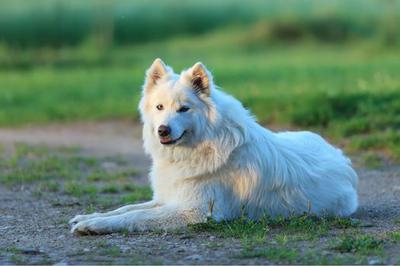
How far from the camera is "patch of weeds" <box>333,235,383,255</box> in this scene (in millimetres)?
6254

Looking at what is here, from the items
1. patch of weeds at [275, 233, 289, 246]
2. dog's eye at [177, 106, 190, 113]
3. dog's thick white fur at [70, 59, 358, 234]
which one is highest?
dog's eye at [177, 106, 190, 113]

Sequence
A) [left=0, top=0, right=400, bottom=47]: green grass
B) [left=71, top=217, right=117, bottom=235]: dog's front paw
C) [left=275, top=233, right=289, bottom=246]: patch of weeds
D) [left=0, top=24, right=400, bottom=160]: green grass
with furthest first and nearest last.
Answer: [left=0, top=0, right=400, bottom=47]: green grass → [left=0, top=24, right=400, bottom=160]: green grass → [left=71, top=217, right=117, bottom=235]: dog's front paw → [left=275, top=233, right=289, bottom=246]: patch of weeds

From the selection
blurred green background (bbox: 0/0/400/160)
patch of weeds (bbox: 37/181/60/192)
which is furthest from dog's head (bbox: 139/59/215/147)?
blurred green background (bbox: 0/0/400/160)

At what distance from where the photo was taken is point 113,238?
274 inches

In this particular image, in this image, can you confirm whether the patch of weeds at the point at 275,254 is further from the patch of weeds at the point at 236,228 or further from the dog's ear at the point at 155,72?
the dog's ear at the point at 155,72

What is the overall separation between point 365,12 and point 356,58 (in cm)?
967

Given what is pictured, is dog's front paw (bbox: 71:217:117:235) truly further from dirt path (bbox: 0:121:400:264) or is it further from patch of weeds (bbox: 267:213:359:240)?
patch of weeds (bbox: 267:213:359:240)

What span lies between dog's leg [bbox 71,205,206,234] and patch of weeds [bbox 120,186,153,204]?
213 centimetres

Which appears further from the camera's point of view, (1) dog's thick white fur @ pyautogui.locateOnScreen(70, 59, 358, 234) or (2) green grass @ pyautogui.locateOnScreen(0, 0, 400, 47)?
(2) green grass @ pyautogui.locateOnScreen(0, 0, 400, 47)

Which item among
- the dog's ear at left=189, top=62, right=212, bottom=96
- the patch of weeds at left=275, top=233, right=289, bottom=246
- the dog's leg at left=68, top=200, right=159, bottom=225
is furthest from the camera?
the dog's leg at left=68, top=200, right=159, bottom=225

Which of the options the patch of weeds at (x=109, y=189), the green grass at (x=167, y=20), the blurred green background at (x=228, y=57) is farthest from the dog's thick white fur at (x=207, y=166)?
the green grass at (x=167, y=20)

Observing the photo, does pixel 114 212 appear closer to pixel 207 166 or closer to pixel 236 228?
pixel 207 166

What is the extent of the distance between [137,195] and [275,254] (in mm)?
3769

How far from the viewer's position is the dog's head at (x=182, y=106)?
24.0ft
